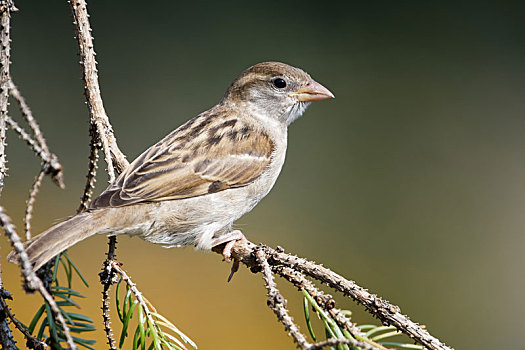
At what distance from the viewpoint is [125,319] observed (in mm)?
1638

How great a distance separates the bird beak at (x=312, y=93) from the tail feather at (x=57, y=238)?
116cm

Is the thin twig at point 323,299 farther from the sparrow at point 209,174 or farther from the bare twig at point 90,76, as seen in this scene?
the bare twig at point 90,76

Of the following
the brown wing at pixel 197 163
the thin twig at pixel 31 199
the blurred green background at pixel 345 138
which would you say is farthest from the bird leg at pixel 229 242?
the blurred green background at pixel 345 138

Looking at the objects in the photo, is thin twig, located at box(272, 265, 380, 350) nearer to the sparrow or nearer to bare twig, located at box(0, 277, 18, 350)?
the sparrow

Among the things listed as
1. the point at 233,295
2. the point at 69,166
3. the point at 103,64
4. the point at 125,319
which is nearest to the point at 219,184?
the point at 125,319

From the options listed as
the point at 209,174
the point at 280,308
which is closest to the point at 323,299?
the point at 280,308

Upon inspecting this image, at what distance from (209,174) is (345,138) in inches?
102

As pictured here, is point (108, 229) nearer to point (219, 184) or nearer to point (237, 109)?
point (219, 184)

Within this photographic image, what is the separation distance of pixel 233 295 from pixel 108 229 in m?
1.89

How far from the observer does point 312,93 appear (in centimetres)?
275

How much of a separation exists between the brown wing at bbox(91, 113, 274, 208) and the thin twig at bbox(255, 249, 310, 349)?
68 cm

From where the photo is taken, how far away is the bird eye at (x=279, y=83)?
2786mm

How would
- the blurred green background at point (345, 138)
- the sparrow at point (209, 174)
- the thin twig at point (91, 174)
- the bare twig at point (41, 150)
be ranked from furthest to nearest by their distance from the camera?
the blurred green background at point (345, 138)
the sparrow at point (209, 174)
the thin twig at point (91, 174)
the bare twig at point (41, 150)

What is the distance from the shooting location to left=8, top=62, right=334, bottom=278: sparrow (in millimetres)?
2158
